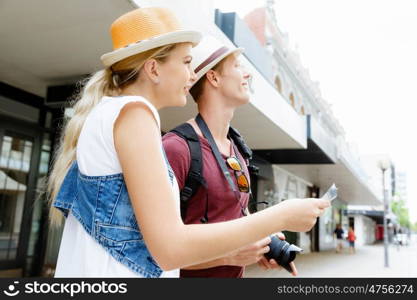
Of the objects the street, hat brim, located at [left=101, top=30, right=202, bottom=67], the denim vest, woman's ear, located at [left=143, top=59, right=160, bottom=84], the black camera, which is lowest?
the street

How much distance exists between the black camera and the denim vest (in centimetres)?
76

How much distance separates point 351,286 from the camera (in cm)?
194

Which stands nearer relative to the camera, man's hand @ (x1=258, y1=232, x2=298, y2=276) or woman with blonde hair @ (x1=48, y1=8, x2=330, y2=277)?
woman with blonde hair @ (x1=48, y1=8, x2=330, y2=277)

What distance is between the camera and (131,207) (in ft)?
3.45

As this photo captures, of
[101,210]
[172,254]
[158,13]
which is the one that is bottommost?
[172,254]

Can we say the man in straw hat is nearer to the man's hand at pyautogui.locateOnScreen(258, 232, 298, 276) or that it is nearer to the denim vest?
the man's hand at pyautogui.locateOnScreen(258, 232, 298, 276)

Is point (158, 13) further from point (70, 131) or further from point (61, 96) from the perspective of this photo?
point (61, 96)

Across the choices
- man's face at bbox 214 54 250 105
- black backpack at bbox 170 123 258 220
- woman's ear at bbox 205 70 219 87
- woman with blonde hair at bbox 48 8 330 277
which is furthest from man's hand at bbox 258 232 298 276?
woman's ear at bbox 205 70 219 87

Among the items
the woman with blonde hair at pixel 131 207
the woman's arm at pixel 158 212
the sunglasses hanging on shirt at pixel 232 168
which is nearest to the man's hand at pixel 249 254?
the sunglasses hanging on shirt at pixel 232 168

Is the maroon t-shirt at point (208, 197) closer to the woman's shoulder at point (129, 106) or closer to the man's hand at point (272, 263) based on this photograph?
the man's hand at point (272, 263)

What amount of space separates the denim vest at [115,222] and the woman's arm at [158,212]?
0.20ft

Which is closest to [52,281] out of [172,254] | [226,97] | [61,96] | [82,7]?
[172,254]

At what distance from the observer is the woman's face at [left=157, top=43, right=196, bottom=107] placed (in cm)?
131

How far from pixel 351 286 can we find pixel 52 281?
4.88ft
